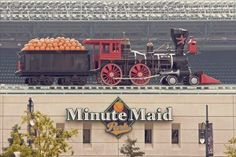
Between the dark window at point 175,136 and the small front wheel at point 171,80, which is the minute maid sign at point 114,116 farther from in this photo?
the small front wheel at point 171,80

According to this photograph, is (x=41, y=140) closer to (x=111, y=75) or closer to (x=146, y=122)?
(x=146, y=122)

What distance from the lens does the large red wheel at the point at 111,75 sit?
237 ft

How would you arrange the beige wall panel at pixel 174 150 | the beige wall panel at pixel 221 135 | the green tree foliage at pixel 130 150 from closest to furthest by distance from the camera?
the green tree foliage at pixel 130 150 < the beige wall panel at pixel 174 150 < the beige wall panel at pixel 221 135

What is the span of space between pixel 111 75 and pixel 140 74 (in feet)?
5.56

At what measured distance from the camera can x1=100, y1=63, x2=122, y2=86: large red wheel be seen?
2844 inches

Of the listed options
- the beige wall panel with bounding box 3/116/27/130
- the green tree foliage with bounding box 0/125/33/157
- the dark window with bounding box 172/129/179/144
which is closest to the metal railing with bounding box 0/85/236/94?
the beige wall panel with bounding box 3/116/27/130

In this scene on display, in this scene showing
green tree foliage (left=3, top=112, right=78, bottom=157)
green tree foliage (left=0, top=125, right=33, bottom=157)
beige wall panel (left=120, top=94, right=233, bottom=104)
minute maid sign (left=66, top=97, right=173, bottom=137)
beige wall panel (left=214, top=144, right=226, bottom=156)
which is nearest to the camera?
green tree foliage (left=0, top=125, right=33, bottom=157)

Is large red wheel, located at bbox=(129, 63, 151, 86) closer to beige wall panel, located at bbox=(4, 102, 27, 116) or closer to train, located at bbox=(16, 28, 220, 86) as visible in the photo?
train, located at bbox=(16, 28, 220, 86)

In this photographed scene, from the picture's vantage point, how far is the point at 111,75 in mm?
72375

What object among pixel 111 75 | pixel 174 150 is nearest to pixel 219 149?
pixel 174 150

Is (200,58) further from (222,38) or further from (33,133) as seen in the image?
(33,133)

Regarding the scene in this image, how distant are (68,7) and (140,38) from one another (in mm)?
9407

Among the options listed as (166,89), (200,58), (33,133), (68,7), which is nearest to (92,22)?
(68,7)

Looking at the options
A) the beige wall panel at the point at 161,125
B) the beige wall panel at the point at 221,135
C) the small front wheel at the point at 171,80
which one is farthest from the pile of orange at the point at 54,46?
the beige wall panel at the point at 221,135
